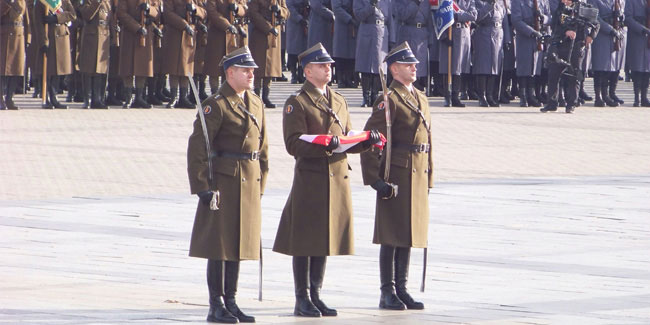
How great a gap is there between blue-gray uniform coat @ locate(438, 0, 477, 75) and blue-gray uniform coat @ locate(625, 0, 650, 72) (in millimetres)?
2758

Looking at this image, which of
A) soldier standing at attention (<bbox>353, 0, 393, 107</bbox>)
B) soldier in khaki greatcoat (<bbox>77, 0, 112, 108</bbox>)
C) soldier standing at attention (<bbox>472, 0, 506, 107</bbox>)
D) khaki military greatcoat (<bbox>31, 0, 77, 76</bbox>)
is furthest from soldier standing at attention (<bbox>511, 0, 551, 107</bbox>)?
khaki military greatcoat (<bbox>31, 0, 77, 76</bbox>)

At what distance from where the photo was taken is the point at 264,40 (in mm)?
22047

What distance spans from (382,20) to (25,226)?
12529 mm

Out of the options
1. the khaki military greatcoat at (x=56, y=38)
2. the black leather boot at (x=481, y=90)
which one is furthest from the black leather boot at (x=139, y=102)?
the black leather boot at (x=481, y=90)

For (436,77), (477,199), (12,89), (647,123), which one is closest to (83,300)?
(477,199)

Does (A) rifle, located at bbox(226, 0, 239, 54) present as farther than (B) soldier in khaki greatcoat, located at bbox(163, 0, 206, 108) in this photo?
Yes

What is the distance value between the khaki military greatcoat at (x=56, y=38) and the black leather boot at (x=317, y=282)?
12590 mm

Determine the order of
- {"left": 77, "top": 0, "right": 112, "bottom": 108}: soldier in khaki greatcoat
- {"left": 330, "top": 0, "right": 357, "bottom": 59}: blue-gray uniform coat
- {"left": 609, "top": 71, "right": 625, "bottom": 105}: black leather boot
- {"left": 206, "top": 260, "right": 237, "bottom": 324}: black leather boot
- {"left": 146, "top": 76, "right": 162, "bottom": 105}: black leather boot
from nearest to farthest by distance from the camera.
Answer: {"left": 206, "top": 260, "right": 237, "bottom": 324}: black leather boot < {"left": 77, "top": 0, "right": 112, "bottom": 108}: soldier in khaki greatcoat < {"left": 146, "top": 76, "right": 162, "bottom": 105}: black leather boot < {"left": 609, "top": 71, "right": 625, "bottom": 105}: black leather boot < {"left": 330, "top": 0, "right": 357, "bottom": 59}: blue-gray uniform coat

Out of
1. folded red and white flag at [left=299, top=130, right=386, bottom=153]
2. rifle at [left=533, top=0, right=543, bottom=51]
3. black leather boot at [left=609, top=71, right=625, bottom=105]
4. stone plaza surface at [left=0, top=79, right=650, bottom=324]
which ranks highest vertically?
rifle at [left=533, top=0, right=543, bottom=51]

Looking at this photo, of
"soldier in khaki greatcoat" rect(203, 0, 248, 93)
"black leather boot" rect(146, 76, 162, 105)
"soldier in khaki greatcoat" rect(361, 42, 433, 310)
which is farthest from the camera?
"black leather boot" rect(146, 76, 162, 105)

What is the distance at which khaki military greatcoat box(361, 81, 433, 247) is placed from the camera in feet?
28.9

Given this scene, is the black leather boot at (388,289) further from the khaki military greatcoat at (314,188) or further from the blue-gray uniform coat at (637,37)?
the blue-gray uniform coat at (637,37)

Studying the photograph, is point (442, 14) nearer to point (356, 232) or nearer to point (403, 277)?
point (356, 232)

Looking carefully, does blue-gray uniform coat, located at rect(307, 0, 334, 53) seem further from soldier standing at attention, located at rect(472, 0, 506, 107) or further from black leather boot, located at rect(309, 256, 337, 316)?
black leather boot, located at rect(309, 256, 337, 316)
